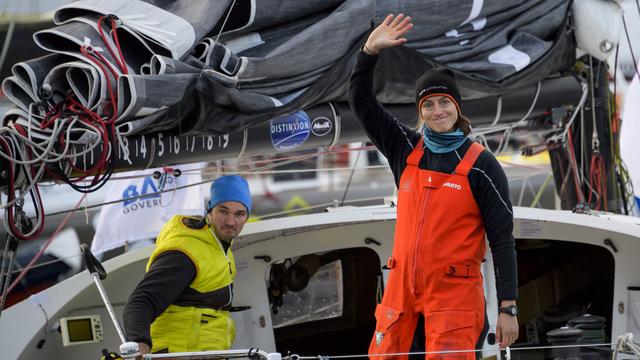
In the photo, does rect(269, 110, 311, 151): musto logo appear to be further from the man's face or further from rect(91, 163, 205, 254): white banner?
rect(91, 163, 205, 254): white banner

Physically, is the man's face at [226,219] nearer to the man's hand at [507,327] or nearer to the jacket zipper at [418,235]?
the jacket zipper at [418,235]

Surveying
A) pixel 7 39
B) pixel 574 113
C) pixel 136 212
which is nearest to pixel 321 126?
pixel 7 39

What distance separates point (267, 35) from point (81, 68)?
97 cm

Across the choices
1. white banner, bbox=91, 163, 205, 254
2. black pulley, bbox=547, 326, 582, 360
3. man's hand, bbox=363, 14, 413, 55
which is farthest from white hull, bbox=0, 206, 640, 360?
white banner, bbox=91, 163, 205, 254

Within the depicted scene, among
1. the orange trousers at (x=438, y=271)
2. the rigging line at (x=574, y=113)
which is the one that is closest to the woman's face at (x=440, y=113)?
the orange trousers at (x=438, y=271)

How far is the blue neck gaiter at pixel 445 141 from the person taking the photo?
11.6 feet

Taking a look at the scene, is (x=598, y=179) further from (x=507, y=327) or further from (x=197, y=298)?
(x=197, y=298)

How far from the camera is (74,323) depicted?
4.46 meters

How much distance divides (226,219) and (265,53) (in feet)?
2.26

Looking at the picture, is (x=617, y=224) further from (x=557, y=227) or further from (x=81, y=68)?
(x=81, y=68)

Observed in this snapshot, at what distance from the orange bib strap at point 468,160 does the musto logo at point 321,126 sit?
1053mm

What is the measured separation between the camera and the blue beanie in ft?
13.5

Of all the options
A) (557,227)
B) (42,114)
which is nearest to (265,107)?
(42,114)

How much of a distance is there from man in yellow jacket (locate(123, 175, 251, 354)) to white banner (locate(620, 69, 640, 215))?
3.34 meters
